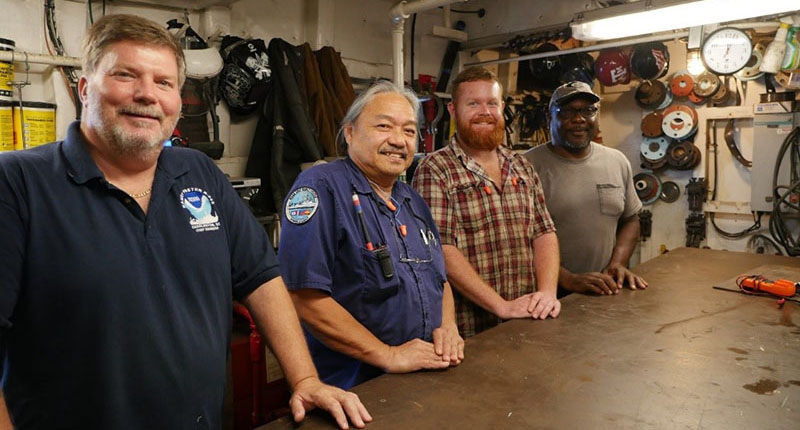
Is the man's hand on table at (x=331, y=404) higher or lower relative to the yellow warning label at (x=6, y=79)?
lower

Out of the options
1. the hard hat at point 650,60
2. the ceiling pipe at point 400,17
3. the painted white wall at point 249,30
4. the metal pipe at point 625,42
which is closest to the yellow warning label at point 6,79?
the painted white wall at point 249,30

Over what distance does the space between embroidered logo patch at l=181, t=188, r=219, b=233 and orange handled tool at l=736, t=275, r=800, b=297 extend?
207 cm

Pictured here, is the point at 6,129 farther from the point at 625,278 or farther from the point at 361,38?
the point at 625,278

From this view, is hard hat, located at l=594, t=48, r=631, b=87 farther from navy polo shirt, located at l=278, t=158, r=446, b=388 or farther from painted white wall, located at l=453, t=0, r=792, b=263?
navy polo shirt, located at l=278, t=158, r=446, b=388

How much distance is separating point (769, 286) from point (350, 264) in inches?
67.4

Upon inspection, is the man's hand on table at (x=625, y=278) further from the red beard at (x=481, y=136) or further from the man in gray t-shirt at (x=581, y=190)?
the red beard at (x=481, y=136)

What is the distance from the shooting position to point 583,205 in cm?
289

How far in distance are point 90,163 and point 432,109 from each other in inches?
173

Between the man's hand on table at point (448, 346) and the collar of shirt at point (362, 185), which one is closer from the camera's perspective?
the man's hand on table at point (448, 346)

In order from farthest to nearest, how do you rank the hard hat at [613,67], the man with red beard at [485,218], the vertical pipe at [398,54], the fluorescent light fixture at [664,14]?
the hard hat at [613,67] → the vertical pipe at [398,54] → the fluorescent light fixture at [664,14] → the man with red beard at [485,218]

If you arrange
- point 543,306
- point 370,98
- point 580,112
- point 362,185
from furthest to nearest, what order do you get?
point 580,112
point 543,306
point 370,98
point 362,185

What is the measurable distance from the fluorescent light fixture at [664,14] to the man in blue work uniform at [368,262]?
122 centimetres

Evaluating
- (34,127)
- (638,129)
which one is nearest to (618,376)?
(34,127)

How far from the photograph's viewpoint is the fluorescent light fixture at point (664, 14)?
2.34m
